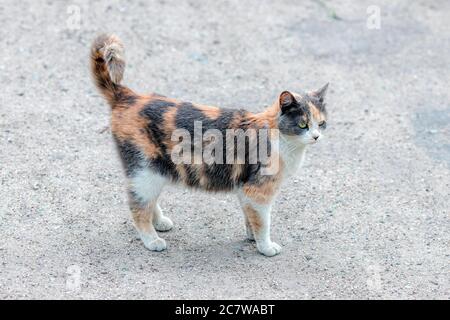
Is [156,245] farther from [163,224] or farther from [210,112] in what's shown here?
[210,112]

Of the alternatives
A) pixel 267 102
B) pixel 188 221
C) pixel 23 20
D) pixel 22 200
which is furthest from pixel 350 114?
pixel 23 20

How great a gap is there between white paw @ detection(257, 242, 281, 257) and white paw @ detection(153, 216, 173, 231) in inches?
34.1

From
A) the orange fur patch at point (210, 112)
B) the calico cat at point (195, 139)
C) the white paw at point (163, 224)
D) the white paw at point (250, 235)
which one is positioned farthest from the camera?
the white paw at point (163, 224)

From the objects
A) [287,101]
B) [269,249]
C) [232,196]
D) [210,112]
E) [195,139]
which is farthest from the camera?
[232,196]

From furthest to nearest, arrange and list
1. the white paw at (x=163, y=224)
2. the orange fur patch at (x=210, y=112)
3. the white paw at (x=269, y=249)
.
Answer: the white paw at (x=163, y=224) < the white paw at (x=269, y=249) < the orange fur patch at (x=210, y=112)

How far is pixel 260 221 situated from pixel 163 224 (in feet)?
3.14

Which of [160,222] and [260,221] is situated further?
[160,222]

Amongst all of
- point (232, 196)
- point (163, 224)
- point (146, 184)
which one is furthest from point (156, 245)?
point (232, 196)

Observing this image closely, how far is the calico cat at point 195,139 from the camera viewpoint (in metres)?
5.85

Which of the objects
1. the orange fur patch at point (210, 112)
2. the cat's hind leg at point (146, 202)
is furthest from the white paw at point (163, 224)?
the orange fur patch at point (210, 112)

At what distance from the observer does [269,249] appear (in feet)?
20.2

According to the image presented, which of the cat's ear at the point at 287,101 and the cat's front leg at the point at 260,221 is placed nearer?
the cat's ear at the point at 287,101

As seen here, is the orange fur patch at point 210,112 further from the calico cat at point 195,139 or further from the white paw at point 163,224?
the white paw at point 163,224

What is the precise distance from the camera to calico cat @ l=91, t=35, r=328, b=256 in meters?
5.85
